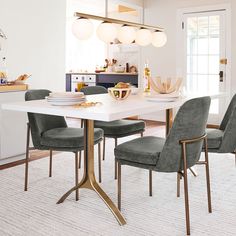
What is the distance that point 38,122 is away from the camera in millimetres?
2904

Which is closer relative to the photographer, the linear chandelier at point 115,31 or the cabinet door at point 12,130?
the linear chandelier at point 115,31

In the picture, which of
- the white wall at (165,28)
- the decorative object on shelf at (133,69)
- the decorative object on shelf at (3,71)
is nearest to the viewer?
the decorative object on shelf at (3,71)

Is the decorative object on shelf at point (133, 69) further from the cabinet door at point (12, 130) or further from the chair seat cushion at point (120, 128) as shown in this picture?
the chair seat cushion at point (120, 128)

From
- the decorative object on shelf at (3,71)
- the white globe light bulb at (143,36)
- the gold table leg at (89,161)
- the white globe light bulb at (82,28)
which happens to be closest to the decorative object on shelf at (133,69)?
the decorative object on shelf at (3,71)

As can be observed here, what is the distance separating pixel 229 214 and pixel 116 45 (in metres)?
6.21

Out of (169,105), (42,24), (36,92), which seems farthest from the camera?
(42,24)

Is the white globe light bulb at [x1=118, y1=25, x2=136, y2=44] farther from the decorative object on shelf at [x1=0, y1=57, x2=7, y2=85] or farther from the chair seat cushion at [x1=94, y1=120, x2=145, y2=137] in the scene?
the decorative object on shelf at [x1=0, y1=57, x2=7, y2=85]

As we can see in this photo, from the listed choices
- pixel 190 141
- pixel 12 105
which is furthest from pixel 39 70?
pixel 190 141

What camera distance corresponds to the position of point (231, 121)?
8.70ft

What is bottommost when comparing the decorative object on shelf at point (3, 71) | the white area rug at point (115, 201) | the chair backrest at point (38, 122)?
the white area rug at point (115, 201)

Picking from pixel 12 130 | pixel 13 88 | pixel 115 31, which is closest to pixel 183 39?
pixel 115 31

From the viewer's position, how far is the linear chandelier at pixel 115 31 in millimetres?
2871

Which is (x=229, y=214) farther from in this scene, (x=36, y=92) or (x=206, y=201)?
(x=36, y=92)

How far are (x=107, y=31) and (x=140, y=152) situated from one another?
1.25 m
